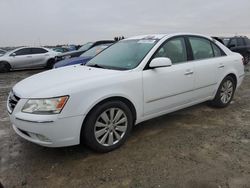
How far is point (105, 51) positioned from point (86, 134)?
1968 millimetres

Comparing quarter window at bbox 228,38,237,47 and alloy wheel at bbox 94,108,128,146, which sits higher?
quarter window at bbox 228,38,237,47

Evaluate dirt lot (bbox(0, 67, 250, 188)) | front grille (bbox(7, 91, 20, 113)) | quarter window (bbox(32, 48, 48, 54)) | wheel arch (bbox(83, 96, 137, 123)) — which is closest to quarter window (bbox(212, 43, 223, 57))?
dirt lot (bbox(0, 67, 250, 188))

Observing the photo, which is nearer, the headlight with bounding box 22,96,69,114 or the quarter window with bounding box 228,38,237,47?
the headlight with bounding box 22,96,69,114

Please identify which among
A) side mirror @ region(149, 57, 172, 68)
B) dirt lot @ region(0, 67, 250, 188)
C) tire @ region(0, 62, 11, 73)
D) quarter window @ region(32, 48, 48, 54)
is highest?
side mirror @ region(149, 57, 172, 68)

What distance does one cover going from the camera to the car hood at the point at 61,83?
2.94 meters

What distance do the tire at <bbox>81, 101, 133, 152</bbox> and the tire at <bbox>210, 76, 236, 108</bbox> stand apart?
2.31 m

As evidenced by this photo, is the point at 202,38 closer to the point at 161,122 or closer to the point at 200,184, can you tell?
the point at 161,122

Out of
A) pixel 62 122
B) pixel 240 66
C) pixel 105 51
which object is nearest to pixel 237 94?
pixel 240 66

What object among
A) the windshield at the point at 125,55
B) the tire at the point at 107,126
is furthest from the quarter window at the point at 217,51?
the tire at the point at 107,126

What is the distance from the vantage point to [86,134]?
121 inches

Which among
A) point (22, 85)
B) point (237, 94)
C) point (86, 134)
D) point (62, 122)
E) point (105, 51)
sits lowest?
point (237, 94)

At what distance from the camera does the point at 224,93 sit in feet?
16.6

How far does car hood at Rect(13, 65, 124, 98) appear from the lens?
2943mm

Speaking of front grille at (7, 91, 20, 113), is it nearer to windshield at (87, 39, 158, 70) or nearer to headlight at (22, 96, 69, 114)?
headlight at (22, 96, 69, 114)
